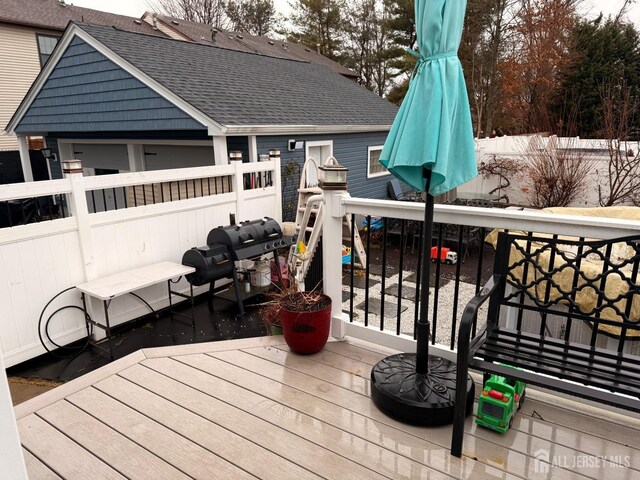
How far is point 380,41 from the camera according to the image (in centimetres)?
2175

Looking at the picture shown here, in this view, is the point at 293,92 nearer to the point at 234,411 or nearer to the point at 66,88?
the point at 66,88

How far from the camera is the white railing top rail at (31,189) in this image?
10.8 ft

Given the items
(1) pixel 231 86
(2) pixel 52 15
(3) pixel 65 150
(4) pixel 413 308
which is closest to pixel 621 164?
(4) pixel 413 308

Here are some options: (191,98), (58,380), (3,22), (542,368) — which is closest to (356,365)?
(542,368)

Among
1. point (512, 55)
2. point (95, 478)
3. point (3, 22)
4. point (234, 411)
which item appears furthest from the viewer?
point (512, 55)

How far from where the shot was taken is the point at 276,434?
1.96 m

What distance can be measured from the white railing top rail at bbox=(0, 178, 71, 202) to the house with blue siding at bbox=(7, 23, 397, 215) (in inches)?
124

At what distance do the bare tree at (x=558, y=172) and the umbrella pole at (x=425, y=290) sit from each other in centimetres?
823

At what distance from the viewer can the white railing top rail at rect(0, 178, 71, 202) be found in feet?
10.8

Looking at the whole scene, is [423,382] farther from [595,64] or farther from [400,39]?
[400,39]

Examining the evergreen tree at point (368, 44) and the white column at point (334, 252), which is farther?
the evergreen tree at point (368, 44)

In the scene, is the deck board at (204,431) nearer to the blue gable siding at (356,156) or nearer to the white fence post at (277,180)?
the white fence post at (277,180)

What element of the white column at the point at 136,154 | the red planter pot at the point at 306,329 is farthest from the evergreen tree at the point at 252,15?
the red planter pot at the point at 306,329

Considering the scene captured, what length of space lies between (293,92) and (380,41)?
1413cm
